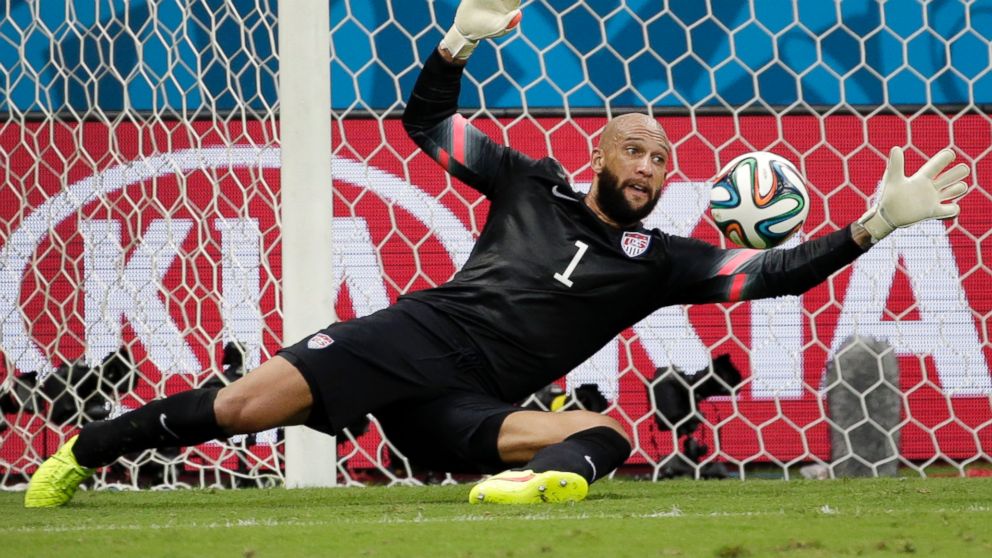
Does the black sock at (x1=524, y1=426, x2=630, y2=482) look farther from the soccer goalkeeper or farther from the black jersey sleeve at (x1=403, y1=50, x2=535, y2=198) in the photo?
the black jersey sleeve at (x1=403, y1=50, x2=535, y2=198)

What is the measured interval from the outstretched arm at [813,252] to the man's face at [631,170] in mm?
185

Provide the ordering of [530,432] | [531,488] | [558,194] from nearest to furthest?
[531,488] → [530,432] → [558,194]

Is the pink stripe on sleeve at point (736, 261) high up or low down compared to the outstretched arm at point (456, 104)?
down

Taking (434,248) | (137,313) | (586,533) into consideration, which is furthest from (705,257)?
(137,313)

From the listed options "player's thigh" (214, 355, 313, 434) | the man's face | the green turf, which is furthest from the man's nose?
"player's thigh" (214, 355, 313, 434)

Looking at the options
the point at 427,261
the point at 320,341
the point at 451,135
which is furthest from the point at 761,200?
the point at 427,261

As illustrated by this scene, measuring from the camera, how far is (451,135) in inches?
175

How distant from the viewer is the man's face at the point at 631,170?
169 inches

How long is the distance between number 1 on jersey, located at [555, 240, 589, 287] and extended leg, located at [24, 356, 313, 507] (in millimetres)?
822

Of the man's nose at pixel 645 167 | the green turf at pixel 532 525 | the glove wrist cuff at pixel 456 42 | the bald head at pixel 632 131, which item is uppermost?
the glove wrist cuff at pixel 456 42

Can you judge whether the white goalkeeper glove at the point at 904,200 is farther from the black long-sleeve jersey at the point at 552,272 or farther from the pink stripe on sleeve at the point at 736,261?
the pink stripe on sleeve at the point at 736,261

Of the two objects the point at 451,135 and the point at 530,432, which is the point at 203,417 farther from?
the point at 451,135

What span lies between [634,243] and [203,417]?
138cm

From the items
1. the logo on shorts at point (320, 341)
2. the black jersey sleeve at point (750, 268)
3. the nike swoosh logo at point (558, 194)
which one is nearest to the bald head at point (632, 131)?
the nike swoosh logo at point (558, 194)
